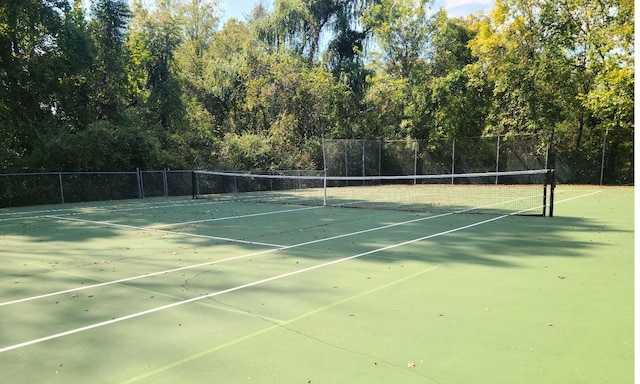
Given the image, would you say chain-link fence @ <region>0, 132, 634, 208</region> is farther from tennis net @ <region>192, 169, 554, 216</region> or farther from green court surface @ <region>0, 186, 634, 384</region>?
green court surface @ <region>0, 186, 634, 384</region>

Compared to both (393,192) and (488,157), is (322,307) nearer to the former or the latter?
(393,192)

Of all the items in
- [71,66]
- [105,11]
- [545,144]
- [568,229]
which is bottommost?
[568,229]

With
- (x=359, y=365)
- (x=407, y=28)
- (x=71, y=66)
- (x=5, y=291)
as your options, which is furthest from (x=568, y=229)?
(x=407, y=28)

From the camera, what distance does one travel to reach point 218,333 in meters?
3.79

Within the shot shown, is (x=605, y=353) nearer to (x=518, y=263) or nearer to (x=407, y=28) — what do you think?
(x=518, y=263)

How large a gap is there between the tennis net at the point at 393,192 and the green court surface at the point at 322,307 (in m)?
5.36

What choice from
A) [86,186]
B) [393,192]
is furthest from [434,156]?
[86,186]

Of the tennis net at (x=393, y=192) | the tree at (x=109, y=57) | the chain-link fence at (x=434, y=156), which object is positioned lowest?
the tennis net at (x=393, y=192)

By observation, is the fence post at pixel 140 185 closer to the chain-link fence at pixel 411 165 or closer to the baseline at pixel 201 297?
the chain-link fence at pixel 411 165

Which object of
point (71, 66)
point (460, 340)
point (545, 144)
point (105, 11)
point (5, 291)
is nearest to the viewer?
point (460, 340)

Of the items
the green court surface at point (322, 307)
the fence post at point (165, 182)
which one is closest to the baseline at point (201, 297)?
the green court surface at point (322, 307)

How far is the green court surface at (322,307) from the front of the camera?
313 centimetres

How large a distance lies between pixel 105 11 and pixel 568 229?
2177 centimetres

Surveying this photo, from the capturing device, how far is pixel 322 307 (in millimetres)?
4426
